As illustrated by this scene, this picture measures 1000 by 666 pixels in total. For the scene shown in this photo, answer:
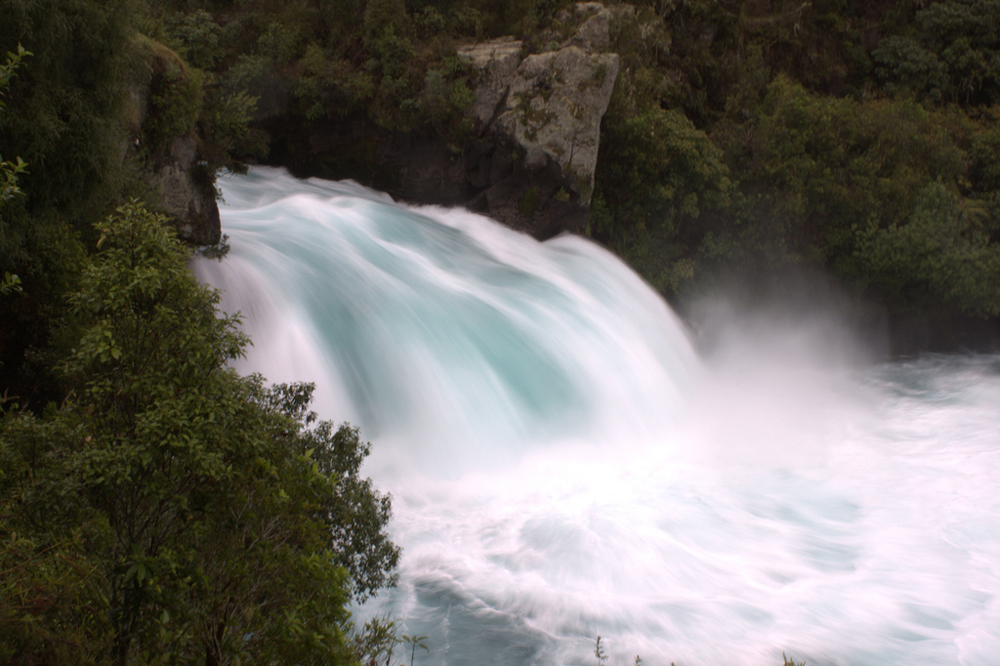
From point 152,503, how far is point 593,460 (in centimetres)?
1017

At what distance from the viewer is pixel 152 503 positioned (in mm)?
5297

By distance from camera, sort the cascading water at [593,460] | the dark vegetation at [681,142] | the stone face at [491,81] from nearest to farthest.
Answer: the cascading water at [593,460], the stone face at [491,81], the dark vegetation at [681,142]

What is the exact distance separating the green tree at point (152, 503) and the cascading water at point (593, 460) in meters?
4.16

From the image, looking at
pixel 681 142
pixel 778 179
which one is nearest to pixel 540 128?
pixel 681 142

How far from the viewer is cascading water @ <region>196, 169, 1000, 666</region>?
33.1ft

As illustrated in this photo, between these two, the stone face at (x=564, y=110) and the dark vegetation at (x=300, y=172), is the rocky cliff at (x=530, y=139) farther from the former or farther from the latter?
A: the dark vegetation at (x=300, y=172)

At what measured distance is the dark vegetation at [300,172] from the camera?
5.14m

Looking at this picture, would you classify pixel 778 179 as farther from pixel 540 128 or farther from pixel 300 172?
pixel 300 172

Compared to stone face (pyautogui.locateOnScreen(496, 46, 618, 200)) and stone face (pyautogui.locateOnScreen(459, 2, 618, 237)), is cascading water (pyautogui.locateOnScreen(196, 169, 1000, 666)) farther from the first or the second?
stone face (pyautogui.locateOnScreen(496, 46, 618, 200))

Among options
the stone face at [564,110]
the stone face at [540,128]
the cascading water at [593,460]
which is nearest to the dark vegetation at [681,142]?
the stone face at [540,128]

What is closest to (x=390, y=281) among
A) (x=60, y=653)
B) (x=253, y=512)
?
(x=253, y=512)

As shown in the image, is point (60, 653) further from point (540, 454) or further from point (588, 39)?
point (588, 39)

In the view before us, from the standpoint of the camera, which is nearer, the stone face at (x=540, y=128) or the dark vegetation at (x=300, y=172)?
the dark vegetation at (x=300, y=172)

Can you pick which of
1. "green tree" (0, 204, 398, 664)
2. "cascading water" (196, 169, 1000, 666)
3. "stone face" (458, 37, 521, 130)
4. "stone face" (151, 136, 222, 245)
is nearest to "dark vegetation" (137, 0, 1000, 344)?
"stone face" (458, 37, 521, 130)
